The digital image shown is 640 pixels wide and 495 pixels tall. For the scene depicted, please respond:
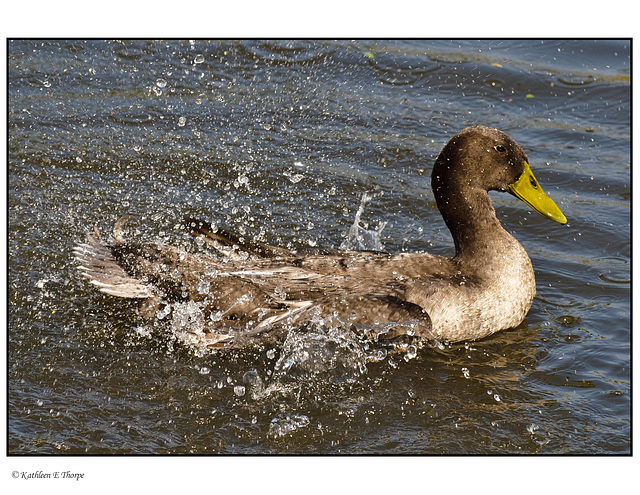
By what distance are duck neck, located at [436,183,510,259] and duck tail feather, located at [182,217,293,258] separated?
4.10 feet

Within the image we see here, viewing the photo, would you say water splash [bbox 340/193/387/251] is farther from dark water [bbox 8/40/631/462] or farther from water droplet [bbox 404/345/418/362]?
water droplet [bbox 404/345/418/362]

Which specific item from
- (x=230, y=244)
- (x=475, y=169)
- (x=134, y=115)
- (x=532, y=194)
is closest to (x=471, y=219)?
(x=475, y=169)

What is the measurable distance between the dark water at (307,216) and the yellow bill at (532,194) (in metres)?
0.71

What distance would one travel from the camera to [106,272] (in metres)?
A: 5.45

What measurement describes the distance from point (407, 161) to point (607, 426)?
13.2 feet

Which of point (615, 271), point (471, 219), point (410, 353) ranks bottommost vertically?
point (410, 353)

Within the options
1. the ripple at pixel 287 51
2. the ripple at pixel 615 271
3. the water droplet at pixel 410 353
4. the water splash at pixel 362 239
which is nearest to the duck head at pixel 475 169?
the water splash at pixel 362 239

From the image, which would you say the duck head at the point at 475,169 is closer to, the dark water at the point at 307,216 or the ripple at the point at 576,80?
the dark water at the point at 307,216

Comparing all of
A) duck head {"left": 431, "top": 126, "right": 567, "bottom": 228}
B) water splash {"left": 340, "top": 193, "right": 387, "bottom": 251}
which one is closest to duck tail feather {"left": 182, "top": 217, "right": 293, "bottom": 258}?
water splash {"left": 340, "top": 193, "right": 387, "bottom": 251}

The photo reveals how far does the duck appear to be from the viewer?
522cm

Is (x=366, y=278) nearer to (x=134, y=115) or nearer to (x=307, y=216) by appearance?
(x=307, y=216)

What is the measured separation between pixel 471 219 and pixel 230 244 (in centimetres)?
177

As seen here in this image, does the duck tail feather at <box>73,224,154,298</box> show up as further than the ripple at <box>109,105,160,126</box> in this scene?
No

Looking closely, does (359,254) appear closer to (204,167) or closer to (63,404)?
(63,404)
